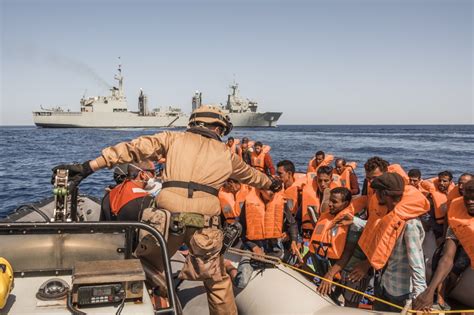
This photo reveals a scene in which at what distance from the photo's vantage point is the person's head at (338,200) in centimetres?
404

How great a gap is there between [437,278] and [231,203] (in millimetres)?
3882

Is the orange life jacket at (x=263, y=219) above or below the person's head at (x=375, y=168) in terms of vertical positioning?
below

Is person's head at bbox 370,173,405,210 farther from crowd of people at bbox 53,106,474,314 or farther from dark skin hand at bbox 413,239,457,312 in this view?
dark skin hand at bbox 413,239,457,312

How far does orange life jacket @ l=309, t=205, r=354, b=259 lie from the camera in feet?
12.2

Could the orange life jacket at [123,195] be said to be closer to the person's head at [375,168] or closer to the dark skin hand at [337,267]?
the dark skin hand at [337,267]

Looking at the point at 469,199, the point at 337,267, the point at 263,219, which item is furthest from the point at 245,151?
the point at 469,199

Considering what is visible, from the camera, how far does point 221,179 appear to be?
2.89 meters

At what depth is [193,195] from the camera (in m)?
2.76

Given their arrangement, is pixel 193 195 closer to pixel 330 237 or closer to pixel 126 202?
pixel 126 202

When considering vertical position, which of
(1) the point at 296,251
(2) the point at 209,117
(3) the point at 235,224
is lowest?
(1) the point at 296,251

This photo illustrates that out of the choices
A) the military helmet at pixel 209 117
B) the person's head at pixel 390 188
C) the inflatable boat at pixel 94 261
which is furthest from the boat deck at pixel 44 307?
the person's head at pixel 390 188

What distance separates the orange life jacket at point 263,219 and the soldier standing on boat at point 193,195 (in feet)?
5.80

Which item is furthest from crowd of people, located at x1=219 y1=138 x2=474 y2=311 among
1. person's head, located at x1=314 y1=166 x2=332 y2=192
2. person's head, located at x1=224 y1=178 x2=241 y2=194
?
person's head, located at x1=224 y1=178 x2=241 y2=194

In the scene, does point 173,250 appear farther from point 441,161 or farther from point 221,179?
point 441,161
